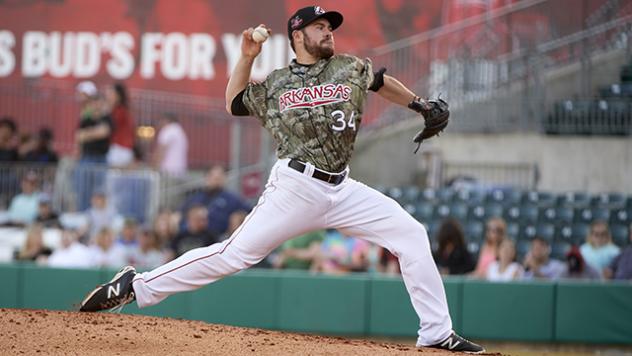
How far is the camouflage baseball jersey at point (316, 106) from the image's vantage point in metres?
6.28

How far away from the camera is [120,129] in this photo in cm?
1398

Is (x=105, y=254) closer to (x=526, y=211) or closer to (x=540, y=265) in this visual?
(x=540, y=265)

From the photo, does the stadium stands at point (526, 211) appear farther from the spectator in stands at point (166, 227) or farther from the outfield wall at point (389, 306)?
the spectator in stands at point (166, 227)

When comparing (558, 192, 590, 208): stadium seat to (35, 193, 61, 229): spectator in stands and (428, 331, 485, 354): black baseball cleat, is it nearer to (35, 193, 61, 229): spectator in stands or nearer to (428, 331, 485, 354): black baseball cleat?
(35, 193, 61, 229): spectator in stands

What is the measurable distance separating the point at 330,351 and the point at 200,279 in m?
0.85

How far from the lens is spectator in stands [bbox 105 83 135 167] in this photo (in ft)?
45.1

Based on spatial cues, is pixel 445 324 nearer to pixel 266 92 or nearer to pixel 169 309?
pixel 266 92

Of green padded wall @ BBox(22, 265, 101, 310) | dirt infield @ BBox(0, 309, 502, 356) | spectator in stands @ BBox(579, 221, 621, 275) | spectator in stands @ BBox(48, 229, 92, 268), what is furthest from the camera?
spectator in stands @ BBox(48, 229, 92, 268)

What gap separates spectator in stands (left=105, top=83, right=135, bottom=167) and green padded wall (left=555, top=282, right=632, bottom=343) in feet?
18.5

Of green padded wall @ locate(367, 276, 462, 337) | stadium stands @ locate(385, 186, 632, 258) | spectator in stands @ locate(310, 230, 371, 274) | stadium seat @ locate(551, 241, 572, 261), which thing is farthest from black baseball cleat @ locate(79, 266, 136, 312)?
stadium seat @ locate(551, 241, 572, 261)

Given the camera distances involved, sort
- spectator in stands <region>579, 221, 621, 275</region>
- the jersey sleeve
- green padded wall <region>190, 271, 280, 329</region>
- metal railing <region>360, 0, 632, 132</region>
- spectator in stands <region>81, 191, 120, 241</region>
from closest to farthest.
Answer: the jersey sleeve < green padded wall <region>190, 271, 280, 329</region> < spectator in stands <region>579, 221, 621, 275</region> < spectator in stands <region>81, 191, 120, 241</region> < metal railing <region>360, 0, 632, 132</region>

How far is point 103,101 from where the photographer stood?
14.3m

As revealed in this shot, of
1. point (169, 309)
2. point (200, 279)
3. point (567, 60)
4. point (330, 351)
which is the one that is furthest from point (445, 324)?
point (567, 60)

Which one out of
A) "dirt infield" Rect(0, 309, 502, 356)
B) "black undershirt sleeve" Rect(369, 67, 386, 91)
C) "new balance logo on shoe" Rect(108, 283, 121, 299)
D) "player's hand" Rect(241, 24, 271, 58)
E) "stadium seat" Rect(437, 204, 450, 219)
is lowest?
"dirt infield" Rect(0, 309, 502, 356)
